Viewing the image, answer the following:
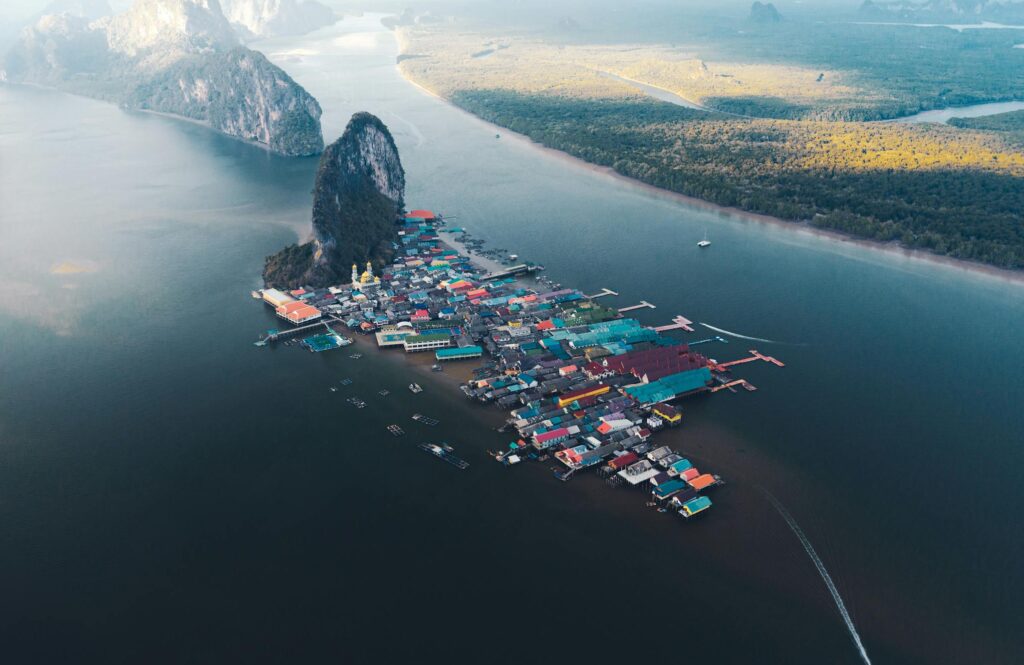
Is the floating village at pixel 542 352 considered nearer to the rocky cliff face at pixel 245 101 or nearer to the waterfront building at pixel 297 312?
the waterfront building at pixel 297 312

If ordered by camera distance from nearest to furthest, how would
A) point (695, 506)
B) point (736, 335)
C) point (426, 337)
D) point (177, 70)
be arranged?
point (695, 506) → point (426, 337) → point (736, 335) → point (177, 70)

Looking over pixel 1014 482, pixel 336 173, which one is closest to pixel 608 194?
pixel 336 173

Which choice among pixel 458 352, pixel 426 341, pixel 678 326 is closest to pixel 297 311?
pixel 426 341

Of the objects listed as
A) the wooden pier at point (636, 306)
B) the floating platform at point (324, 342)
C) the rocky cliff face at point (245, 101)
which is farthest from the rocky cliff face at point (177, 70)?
the wooden pier at point (636, 306)

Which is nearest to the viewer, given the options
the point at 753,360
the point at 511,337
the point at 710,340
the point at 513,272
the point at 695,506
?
the point at 695,506

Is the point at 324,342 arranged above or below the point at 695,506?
above

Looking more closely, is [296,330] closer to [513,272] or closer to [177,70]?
[513,272]
